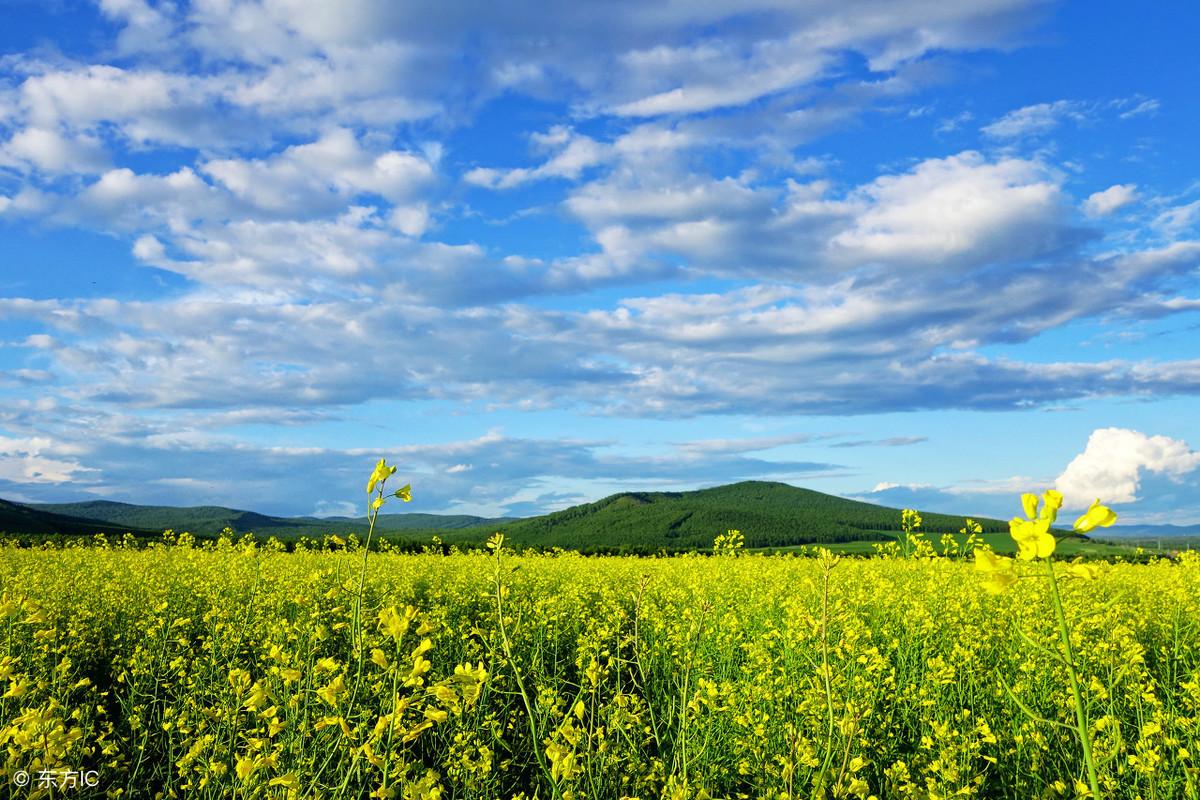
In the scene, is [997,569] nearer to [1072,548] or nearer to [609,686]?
[609,686]

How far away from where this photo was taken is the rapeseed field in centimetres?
281

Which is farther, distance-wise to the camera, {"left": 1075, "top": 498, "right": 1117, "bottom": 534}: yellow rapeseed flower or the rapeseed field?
the rapeseed field

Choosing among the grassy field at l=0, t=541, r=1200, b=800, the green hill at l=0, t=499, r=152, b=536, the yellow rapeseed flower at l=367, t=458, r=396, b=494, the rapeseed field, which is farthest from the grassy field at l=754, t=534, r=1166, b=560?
the green hill at l=0, t=499, r=152, b=536

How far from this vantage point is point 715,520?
5356cm

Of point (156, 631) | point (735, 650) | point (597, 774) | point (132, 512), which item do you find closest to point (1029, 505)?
point (597, 774)

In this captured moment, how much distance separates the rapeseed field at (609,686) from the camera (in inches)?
110

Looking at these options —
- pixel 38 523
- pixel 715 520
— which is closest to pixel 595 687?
pixel 38 523

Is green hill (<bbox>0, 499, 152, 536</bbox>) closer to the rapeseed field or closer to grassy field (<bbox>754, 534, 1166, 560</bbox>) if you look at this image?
the rapeseed field

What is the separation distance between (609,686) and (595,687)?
269 centimetres

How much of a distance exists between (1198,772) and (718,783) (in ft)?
8.59

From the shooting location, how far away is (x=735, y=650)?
22.4ft

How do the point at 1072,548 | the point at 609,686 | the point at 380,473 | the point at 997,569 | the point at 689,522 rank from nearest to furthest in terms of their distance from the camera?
the point at 997,569 → the point at 380,473 → the point at 609,686 → the point at 1072,548 → the point at 689,522

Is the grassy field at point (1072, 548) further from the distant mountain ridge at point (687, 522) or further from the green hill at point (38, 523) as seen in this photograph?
the green hill at point (38, 523)

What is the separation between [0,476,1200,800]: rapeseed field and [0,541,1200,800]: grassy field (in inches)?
1.3
